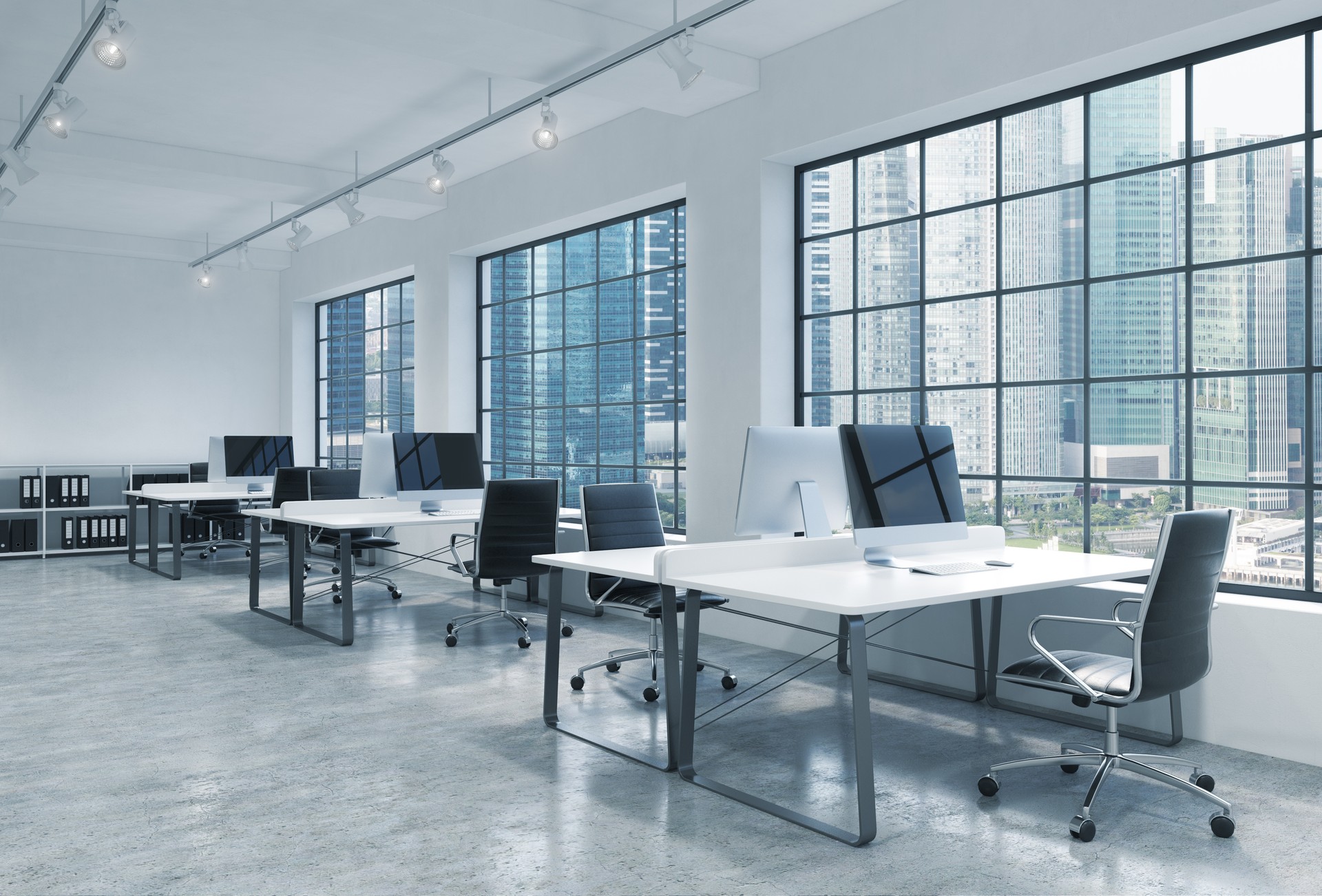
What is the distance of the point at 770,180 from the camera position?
5.59 meters

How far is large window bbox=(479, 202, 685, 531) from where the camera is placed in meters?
6.68

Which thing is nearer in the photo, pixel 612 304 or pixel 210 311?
pixel 612 304

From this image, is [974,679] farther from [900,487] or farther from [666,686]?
[666,686]

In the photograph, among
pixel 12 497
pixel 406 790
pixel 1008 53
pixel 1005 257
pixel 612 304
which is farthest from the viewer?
pixel 12 497

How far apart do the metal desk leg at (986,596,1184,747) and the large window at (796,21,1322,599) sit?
0.58 metres

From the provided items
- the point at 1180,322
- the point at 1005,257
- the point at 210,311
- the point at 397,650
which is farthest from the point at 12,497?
the point at 1180,322

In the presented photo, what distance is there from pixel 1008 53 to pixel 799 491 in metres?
2.12

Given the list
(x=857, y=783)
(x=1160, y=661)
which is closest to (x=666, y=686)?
(x=857, y=783)

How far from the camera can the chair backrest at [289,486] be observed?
773 cm

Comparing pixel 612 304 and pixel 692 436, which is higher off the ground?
pixel 612 304

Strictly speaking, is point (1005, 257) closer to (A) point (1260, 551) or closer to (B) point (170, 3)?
(A) point (1260, 551)

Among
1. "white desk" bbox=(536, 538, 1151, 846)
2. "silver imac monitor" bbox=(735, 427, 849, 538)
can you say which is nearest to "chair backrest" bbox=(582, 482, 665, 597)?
"white desk" bbox=(536, 538, 1151, 846)

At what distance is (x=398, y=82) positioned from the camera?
590 cm

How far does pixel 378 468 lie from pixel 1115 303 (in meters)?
4.45
